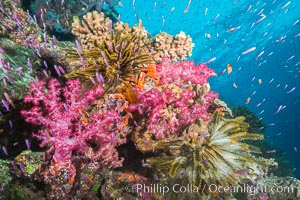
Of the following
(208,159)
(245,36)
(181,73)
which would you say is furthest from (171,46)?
(245,36)

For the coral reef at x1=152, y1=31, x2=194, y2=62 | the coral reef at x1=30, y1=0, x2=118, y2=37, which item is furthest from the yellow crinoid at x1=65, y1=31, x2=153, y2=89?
the coral reef at x1=30, y1=0, x2=118, y2=37

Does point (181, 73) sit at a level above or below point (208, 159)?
above

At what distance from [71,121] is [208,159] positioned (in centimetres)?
283

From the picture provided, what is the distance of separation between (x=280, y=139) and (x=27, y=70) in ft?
262

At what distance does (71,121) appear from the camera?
4539mm

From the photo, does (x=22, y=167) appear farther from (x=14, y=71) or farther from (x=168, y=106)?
(x=168, y=106)

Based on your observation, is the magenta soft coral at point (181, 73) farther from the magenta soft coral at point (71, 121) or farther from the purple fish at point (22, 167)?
the purple fish at point (22, 167)

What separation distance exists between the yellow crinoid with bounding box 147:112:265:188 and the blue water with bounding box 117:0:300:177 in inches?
709

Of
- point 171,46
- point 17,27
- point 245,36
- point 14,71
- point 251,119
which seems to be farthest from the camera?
point 245,36

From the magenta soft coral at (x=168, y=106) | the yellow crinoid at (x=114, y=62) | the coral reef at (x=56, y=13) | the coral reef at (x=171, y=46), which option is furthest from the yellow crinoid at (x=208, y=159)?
the coral reef at (x=56, y=13)

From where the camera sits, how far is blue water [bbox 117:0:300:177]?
4017 centimetres

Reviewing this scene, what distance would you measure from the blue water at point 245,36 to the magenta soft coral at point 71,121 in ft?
63.8

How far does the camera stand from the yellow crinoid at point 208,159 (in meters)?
4.13

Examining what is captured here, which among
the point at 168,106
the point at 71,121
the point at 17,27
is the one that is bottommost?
the point at 71,121
